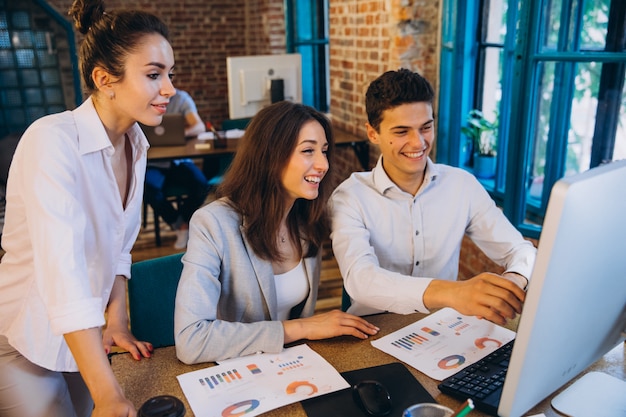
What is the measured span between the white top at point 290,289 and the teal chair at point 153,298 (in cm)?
34

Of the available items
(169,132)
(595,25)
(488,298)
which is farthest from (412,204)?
(169,132)

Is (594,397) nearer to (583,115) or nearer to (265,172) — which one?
(265,172)

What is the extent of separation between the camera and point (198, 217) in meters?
1.52

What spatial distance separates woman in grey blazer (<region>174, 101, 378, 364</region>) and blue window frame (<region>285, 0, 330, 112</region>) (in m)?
3.82

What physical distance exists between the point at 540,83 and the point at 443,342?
167 cm

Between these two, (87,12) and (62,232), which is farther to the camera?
(87,12)

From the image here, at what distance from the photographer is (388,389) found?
117 cm

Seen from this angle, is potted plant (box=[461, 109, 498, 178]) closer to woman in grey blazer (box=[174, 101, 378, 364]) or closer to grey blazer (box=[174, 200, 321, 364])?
woman in grey blazer (box=[174, 101, 378, 364])

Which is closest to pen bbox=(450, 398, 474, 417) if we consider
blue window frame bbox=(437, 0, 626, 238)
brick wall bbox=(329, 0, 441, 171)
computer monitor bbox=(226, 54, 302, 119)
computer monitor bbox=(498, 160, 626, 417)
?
computer monitor bbox=(498, 160, 626, 417)

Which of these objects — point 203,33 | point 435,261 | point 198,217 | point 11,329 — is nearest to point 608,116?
point 435,261

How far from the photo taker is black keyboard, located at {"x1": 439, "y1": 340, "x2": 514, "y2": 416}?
3.62ft

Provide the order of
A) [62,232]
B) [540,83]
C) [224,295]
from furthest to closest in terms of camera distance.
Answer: [540,83]
[224,295]
[62,232]

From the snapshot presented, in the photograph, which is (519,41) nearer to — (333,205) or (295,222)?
(333,205)

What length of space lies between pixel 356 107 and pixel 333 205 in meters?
2.34
